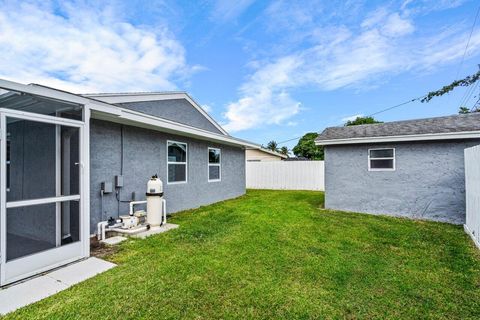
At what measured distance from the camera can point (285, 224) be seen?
606 centimetres

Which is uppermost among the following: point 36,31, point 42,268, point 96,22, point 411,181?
point 96,22

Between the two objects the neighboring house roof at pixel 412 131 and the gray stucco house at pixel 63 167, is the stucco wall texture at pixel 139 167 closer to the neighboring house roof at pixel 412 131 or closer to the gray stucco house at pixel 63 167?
the gray stucco house at pixel 63 167

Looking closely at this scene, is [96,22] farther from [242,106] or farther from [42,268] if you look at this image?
[242,106]

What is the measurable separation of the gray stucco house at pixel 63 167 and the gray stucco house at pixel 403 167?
569 cm

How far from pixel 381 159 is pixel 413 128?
1355 millimetres

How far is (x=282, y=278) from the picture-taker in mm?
3143

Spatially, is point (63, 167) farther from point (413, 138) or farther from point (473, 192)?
point (413, 138)

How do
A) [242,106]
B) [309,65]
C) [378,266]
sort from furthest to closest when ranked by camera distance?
[242,106] < [309,65] < [378,266]

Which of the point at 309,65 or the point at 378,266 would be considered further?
the point at 309,65

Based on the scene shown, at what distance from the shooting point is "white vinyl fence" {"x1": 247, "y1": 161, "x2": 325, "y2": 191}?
14.8m

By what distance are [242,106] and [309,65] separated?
6.10 metres

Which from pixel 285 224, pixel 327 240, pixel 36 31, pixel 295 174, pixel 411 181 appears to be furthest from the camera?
pixel 295 174

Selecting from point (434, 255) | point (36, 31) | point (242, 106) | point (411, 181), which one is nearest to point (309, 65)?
point (242, 106)

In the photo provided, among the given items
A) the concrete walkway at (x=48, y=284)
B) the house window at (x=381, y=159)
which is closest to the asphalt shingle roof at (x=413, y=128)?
the house window at (x=381, y=159)
